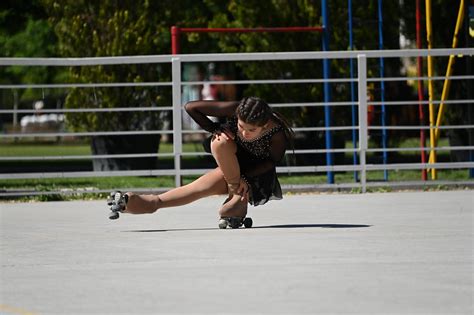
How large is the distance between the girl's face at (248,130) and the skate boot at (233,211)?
1.30ft

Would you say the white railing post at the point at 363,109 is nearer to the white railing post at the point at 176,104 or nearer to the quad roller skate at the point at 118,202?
the white railing post at the point at 176,104

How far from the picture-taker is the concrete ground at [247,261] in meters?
6.46

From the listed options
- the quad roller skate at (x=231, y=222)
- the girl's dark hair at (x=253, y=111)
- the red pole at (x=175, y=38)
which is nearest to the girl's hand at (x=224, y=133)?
the girl's dark hair at (x=253, y=111)

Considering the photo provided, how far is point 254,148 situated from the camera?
10.2 metres

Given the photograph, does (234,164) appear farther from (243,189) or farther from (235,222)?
(235,222)

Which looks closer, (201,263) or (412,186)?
(201,263)

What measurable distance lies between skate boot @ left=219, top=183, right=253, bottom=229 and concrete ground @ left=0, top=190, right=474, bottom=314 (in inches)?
7.1

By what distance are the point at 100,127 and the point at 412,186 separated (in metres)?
6.69

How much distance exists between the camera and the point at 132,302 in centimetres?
653

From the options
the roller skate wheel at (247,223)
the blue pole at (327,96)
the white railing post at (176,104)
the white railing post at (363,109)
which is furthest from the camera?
the blue pole at (327,96)

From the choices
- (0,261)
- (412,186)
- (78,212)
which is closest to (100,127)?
(412,186)

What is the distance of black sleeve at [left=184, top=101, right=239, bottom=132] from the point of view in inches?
397

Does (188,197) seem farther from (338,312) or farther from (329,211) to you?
(338,312)

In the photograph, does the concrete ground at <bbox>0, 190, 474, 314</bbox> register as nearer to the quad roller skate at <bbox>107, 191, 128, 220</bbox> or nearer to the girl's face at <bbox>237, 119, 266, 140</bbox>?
the quad roller skate at <bbox>107, 191, 128, 220</bbox>
